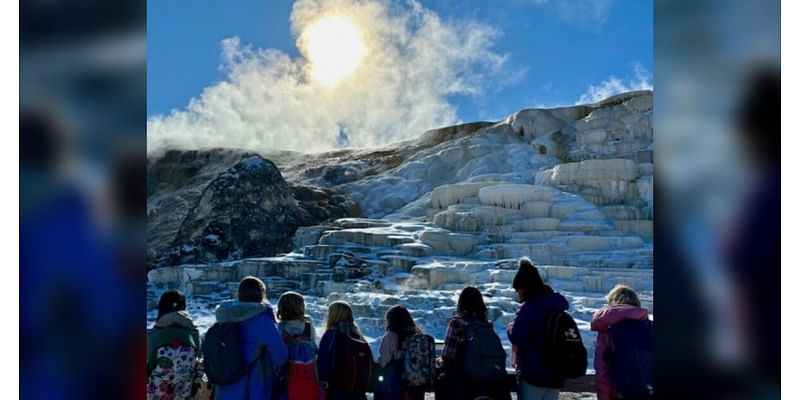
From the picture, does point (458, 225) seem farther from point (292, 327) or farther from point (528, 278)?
point (292, 327)

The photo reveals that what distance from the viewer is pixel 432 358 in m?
3.45

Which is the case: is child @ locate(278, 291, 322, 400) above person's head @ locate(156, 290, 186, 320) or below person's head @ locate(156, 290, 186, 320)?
below

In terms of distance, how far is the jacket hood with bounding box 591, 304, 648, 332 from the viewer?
3217 millimetres

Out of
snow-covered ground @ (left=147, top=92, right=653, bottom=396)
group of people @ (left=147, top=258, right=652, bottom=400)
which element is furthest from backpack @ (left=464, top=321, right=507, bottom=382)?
snow-covered ground @ (left=147, top=92, right=653, bottom=396)

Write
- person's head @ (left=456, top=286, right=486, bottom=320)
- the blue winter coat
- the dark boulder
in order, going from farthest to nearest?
the dark boulder < person's head @ (left=456, top=286, right=486, bottom=320) < the blue winter coat

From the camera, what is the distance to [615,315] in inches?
127

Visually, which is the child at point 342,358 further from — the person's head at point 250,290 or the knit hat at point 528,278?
the knit hat at point 528,278

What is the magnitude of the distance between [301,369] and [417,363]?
0.63 m

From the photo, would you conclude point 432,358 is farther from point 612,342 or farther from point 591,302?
point 591,302

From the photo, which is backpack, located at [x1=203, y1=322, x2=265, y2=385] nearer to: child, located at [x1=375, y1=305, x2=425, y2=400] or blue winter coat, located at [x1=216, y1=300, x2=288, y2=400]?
blue winter coat, located at [x1=216, y1=300, x2=288, y2=400]

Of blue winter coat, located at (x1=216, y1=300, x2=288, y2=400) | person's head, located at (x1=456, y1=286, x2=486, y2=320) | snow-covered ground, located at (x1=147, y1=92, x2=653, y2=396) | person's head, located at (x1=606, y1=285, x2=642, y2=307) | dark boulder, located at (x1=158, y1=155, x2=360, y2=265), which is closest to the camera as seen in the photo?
blue winter coat, located at (x1=216, y1=300, x2=288, y2=400)

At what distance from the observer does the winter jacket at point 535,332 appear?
326cm

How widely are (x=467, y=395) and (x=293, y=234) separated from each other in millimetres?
4804

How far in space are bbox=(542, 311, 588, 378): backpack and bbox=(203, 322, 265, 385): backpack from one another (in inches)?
58.4
